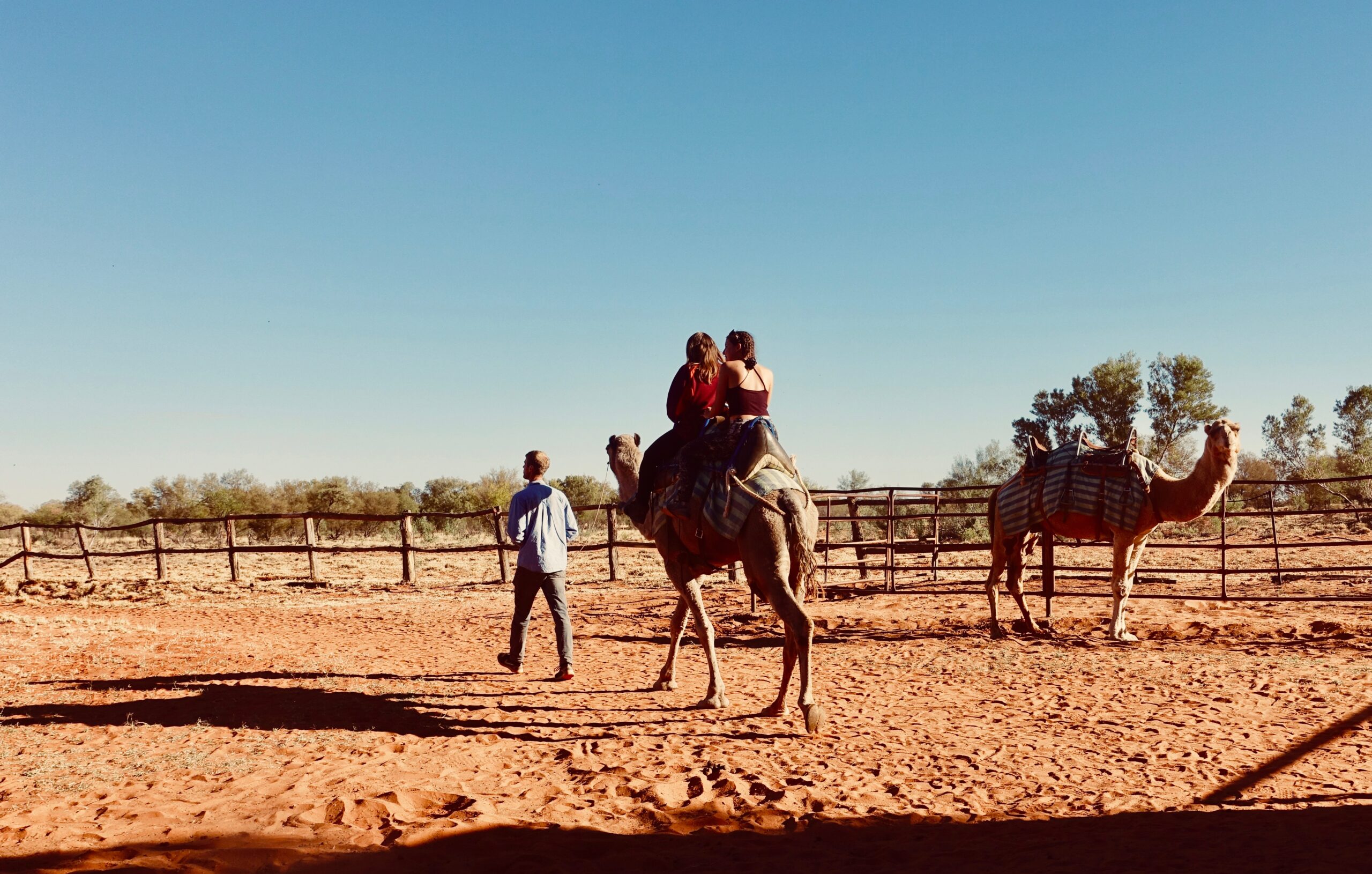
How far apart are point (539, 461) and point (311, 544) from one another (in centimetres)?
1220

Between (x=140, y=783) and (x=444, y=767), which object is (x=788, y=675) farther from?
(x=140, y=783)

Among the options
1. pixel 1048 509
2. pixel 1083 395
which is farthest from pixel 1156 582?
pixel 1083 395

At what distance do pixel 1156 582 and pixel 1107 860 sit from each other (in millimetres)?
12077

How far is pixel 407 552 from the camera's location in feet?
56.5

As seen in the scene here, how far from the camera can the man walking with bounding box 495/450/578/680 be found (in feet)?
24.1

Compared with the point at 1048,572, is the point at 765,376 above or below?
above

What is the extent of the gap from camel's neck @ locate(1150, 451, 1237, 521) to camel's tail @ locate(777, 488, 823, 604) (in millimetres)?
5019

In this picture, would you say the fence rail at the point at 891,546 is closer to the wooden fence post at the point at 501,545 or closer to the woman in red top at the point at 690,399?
the wooden fence post at the point at 501,545

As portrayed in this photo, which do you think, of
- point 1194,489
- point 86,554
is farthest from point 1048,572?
point 86,554

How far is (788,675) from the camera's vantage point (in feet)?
20.6

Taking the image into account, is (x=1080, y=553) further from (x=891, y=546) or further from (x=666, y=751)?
(x=666, y=751)

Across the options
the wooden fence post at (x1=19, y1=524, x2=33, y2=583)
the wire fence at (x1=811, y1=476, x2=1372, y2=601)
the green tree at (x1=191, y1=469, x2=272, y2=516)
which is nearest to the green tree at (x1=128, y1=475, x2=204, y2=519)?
the green tree at (x1=191, y1=469, x2=272, y2=516)

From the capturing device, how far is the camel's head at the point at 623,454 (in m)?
7.43

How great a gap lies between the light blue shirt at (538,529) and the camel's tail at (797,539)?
7.16ft
